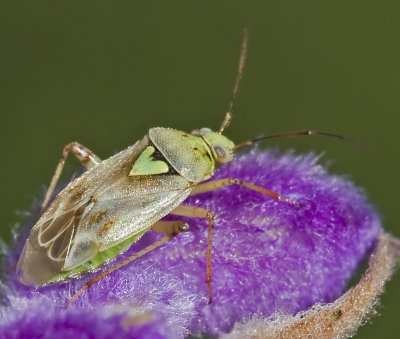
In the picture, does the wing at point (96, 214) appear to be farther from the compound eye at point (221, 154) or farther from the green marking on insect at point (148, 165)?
the compound eye at point (221, 154)

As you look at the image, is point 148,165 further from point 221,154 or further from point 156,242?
point 156,242

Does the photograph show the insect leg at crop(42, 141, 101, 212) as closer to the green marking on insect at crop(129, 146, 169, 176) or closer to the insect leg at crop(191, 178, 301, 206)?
the green marking on insect at crop(129, 146, 169, 176)

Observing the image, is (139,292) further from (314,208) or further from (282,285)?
(314,208)

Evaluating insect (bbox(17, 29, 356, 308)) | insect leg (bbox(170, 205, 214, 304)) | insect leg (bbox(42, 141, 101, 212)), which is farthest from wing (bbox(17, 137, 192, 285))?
insect leg (bbox(42, 141, 101, 212))

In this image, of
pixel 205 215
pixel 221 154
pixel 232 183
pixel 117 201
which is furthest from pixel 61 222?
pixel 221 154

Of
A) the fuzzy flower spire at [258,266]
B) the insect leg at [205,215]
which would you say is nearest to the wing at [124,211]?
the insect leg at [205,215]
